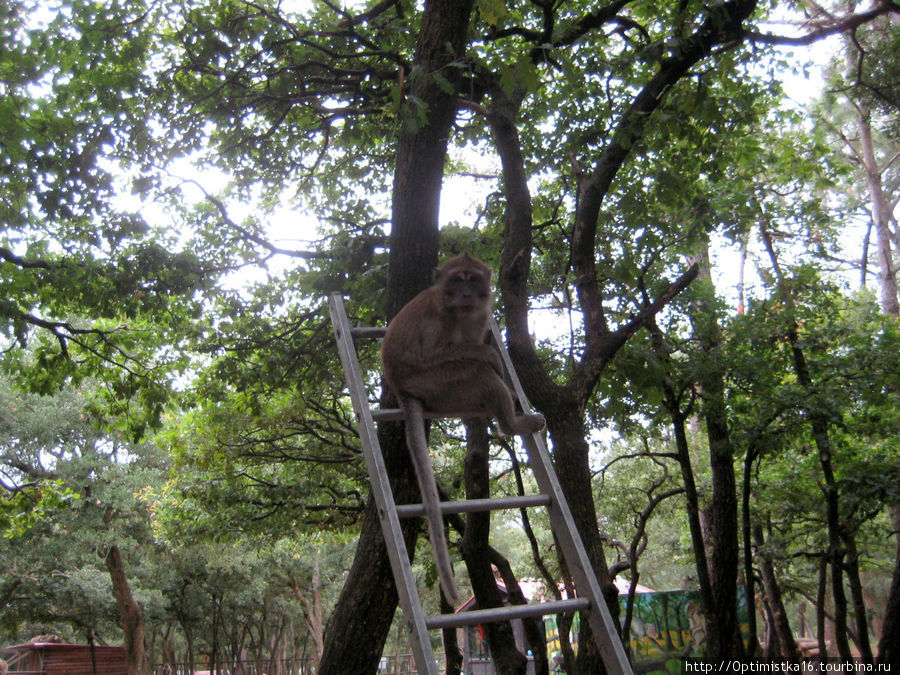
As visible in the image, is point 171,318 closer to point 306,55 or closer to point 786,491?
point 306,55

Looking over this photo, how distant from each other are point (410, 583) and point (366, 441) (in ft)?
2.87

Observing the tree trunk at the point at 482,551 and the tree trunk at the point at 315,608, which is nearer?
the tree trunk at the point at 482,551

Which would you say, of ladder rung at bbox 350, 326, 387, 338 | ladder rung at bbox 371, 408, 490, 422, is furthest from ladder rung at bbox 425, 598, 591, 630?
ladder rung at bbox 350, 326, 387, 338

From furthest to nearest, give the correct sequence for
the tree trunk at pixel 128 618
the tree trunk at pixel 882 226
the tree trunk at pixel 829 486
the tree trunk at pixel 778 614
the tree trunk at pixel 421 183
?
1. the tree trunk at pixel 128 618
2. the tree trunk at pixel 882 226
3. the tree trunk at pixel 778 614
4. the tree trunk at pixel 829 486
5. the tree trunk at pixel 421 183

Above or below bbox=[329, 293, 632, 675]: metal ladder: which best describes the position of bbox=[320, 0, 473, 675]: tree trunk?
above

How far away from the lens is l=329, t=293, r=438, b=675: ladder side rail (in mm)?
2818

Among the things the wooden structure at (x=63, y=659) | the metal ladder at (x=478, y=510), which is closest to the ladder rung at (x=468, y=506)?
the metal ladder at (x=478, y=510)

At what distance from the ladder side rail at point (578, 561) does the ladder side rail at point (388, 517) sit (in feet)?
2.57

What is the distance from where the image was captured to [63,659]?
27.7 m

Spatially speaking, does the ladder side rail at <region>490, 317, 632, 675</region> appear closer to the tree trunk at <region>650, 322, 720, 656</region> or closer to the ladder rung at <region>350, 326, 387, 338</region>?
the ladder rung at <region>350, 326, 387, 338</region>

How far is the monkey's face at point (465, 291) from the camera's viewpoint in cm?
406

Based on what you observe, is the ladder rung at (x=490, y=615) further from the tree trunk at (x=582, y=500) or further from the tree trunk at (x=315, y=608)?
the tree trunk at (x=315, y=608)

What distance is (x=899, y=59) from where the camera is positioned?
32.1ft

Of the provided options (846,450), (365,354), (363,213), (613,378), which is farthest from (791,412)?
(363,213)
